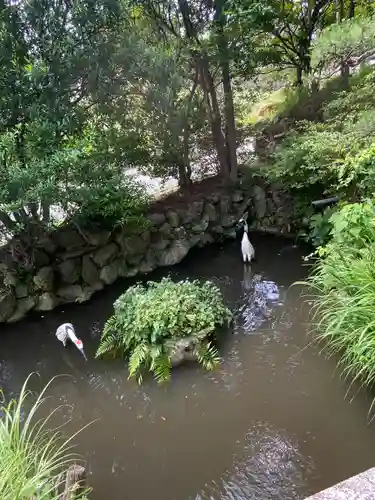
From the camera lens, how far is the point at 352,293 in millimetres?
3535

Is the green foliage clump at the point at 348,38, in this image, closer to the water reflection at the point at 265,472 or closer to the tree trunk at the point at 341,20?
the tree trunk at the point at 341,20

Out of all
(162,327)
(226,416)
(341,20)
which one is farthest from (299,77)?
(226,416)

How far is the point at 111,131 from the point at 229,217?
2396 millimetres

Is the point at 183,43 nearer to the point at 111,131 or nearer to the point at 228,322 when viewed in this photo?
the point at 111,131

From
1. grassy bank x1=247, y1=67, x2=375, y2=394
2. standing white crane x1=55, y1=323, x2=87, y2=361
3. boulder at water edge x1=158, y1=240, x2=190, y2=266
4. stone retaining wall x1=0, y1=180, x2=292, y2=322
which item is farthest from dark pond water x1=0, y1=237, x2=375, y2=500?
boulder at water edge x1=158, y1=240, x2=190, y2=266

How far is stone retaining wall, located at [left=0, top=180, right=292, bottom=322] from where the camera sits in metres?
5.61

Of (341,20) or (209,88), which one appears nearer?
(209,88)

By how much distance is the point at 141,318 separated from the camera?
4.18 meters

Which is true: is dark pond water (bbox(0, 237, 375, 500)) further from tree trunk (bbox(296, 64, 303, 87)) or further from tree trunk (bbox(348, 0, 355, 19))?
tree trunk (bbox(348, 0, 355, 19))

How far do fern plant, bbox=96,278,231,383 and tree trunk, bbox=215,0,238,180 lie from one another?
345 cm

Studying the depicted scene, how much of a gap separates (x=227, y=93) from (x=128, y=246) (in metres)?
2.93

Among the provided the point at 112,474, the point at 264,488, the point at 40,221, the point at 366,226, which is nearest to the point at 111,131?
the point at 40,221

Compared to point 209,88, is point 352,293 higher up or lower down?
lower down

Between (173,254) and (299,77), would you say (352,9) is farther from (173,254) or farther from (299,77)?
(173,254)
